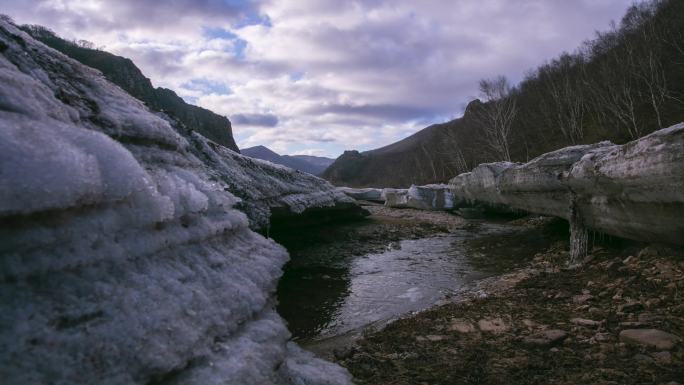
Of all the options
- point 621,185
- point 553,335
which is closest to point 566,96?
point 621,185

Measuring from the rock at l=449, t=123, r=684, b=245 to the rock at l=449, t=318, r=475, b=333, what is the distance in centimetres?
300

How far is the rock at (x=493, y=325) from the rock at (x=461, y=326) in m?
0.10

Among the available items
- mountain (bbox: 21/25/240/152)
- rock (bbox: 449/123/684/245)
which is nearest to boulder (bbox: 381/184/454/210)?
rock (bbox: 449/123/684/245)

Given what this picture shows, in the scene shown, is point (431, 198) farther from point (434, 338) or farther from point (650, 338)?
point (650, 338)

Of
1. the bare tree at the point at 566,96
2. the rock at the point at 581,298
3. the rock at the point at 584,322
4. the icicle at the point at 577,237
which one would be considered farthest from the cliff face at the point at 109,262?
the bare tree at the point at 566,96

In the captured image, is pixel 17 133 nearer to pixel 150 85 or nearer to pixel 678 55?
pixel 678 55

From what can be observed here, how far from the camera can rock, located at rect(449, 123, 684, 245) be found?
16.0 ft

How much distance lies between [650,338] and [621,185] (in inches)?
130

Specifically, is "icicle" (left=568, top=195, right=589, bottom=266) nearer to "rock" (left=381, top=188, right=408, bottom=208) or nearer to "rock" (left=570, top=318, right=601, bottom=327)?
"rock" (left=570, top=318, right=601, bottom=327)

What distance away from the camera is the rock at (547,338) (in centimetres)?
358

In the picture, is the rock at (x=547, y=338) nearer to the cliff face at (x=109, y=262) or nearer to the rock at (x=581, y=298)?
the rock at (x=581, y=298)

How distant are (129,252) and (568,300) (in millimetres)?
4787

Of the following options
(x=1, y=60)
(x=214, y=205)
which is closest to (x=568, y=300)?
(x=214, y=205)

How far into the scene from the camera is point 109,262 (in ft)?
6.19
